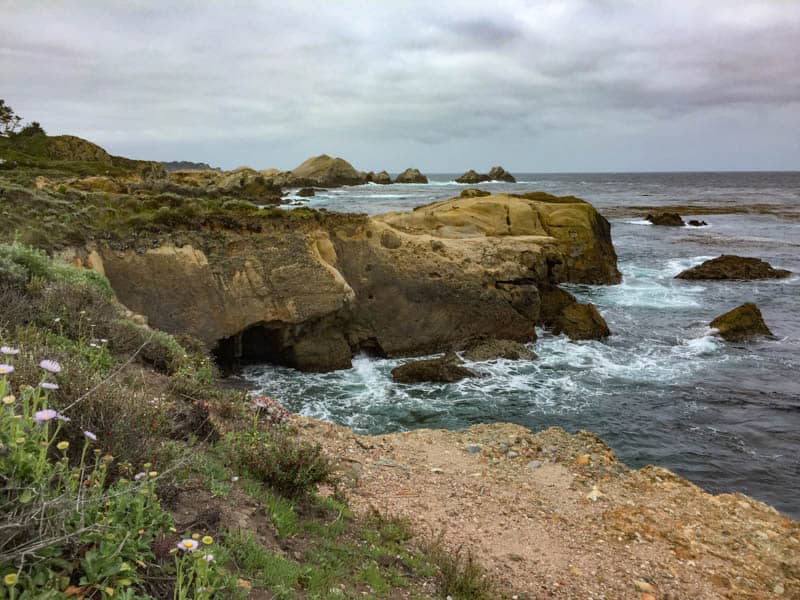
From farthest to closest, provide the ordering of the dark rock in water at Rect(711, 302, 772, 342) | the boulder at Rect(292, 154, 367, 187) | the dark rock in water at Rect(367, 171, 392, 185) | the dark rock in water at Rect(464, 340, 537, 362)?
the dark rock in water at Rect(367, 171, 392, 185)
the boulder at Rect(292, 154, 367, 187)
the dark rock in water at Rect(711, 302, 772, 342)
the dark rock in water at Rect(464, 340, 537, 362)

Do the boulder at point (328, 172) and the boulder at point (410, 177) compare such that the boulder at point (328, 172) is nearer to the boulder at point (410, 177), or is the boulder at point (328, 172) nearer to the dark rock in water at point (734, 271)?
the boulder at point (410, 177)

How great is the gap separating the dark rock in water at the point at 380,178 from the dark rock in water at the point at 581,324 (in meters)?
109

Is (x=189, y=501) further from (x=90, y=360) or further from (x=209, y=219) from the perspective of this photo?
(x=209, y=219)

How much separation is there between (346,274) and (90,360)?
35.6 ft

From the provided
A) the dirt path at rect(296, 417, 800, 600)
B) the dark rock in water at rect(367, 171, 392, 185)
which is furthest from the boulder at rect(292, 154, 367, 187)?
the dirt path at rect(296, 417, 800, 600)

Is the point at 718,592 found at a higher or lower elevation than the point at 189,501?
lower

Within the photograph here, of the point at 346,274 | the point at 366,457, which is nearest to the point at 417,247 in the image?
the point at 346,274

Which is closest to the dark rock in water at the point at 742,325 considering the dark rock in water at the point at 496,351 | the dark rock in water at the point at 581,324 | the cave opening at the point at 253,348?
the dark rock in water at the point at 581,324

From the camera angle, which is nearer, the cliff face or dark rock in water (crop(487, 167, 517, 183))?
the cliff face

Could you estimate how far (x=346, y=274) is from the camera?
16656 mm

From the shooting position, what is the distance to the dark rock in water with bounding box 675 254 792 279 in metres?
28.6

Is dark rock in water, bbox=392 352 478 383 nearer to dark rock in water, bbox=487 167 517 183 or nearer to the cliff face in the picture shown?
the cliff face

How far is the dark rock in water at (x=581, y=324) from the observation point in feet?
60.2

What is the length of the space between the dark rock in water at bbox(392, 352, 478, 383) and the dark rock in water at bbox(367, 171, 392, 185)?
113m
